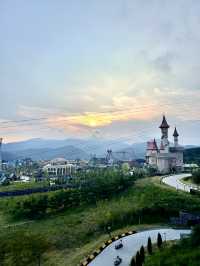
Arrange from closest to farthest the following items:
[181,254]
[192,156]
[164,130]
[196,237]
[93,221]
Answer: [181,254] → [196,237] → [93,221] → [164,130] → [192,156]

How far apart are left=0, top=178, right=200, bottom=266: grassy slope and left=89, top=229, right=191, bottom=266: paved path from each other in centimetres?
163

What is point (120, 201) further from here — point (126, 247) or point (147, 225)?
point (126, 247)

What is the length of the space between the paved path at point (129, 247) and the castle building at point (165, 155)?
108ft

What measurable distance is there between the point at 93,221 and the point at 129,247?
8241 millimetres

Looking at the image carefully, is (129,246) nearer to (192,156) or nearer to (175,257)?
(175,257)

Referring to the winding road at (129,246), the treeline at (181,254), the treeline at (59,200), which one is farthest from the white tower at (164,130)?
the treeline at (181,254)

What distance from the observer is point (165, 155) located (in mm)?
63094

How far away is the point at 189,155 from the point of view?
9069 cm

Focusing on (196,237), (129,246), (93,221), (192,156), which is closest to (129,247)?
(129,246)

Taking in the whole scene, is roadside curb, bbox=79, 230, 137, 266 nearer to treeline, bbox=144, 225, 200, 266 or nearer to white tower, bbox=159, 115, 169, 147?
treeline, bbox=144, 225, 200, 266

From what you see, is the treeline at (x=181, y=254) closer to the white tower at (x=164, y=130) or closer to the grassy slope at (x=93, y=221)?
the grassy slope at (x=93, y=221)

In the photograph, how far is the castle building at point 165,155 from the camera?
6319 centimetres

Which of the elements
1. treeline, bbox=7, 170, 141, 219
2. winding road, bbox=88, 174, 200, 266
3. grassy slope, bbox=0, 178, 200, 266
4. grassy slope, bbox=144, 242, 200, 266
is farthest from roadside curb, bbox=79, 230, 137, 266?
treeline, bbox=7, 170, 141, 219

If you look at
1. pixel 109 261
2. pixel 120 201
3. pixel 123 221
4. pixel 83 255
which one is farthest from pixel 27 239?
pixel 120 201
